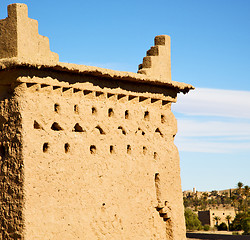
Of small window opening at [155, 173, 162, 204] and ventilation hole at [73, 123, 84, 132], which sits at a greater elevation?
ventilation hole at [73, 123, 84, 132]

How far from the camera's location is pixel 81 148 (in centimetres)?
1263

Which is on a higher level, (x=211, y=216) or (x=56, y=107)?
(x=56, y=107)

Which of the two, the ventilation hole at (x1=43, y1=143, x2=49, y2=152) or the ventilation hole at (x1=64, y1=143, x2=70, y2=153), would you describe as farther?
the ventilation hole at (x1=64, y1=143, x2=70, y2=153)

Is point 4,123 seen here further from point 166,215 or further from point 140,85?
point 166,215

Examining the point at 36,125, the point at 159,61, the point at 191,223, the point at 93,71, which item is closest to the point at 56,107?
the point at 36,125

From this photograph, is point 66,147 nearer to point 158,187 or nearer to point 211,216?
point 158,187

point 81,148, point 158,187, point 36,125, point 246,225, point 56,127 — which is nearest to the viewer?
point 36,125

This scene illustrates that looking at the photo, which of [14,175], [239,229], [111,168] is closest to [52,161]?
[14,175]

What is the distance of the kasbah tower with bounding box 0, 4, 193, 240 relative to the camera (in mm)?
11703

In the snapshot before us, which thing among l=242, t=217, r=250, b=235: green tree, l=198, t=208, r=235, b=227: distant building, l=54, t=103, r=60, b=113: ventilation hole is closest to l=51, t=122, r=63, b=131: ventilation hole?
l=54, t=103, r=60, b=113: ventilation hole

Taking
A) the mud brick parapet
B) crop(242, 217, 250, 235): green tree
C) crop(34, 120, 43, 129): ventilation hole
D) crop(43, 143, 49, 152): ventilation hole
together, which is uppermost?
the mud brick parapet

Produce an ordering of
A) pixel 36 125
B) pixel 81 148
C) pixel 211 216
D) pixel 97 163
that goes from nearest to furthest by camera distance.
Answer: pixel 36 125 → pixel 81 148 → pixel 97 163 → pixel 211 216

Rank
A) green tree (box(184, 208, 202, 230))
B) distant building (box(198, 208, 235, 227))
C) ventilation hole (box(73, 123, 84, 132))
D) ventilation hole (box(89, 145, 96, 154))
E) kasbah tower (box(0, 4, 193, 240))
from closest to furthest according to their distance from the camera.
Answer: kasbah tower (box(0, 4, 193, 240)) < ventilation hole (box(73, 123, 84, 132)) < ventilation hole (box(89, 145, 96, 154)) < green tree (box(184, 208, 202, 230)) < distant building (box(198, 208, 235, 227))

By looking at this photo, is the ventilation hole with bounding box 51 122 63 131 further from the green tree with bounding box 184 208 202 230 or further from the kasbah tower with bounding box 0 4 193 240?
the green tree with bounding box 184 208 202 230
